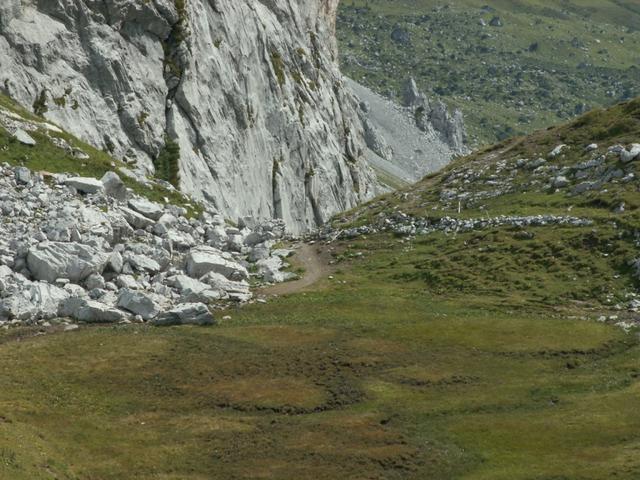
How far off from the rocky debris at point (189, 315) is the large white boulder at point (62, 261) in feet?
30.5

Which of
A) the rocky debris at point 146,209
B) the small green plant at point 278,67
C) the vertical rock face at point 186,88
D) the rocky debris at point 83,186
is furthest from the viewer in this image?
the small green plant at point 278,67

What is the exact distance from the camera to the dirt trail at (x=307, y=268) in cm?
9681

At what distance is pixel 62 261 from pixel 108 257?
213 inches

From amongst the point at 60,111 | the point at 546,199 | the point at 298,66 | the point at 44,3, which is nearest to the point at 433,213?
the point at 546,199

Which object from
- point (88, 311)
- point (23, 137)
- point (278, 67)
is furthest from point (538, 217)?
point (278, 67)

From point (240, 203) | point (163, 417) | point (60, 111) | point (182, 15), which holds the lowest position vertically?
point (163, 417)

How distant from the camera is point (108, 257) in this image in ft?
277

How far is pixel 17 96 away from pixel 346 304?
5807cm

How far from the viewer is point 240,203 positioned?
501 ft

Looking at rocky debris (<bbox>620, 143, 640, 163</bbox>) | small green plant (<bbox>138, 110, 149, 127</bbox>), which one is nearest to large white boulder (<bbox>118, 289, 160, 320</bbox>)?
small green plant (<bbox>138, 110, 149, 127</bbox>)

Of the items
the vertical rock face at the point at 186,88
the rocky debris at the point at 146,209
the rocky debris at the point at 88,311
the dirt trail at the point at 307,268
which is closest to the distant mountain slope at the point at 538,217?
the dirt trail at the point at 307,268

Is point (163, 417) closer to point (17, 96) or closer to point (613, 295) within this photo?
point (613, 295)

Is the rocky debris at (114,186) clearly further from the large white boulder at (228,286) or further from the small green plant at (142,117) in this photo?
the small green plant at (142,117)

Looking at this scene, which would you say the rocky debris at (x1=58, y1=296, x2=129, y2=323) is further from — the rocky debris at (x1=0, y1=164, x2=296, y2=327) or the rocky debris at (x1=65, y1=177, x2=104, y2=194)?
the rocky debris at (x1=65, y1=177, x2=104, y2=194)
